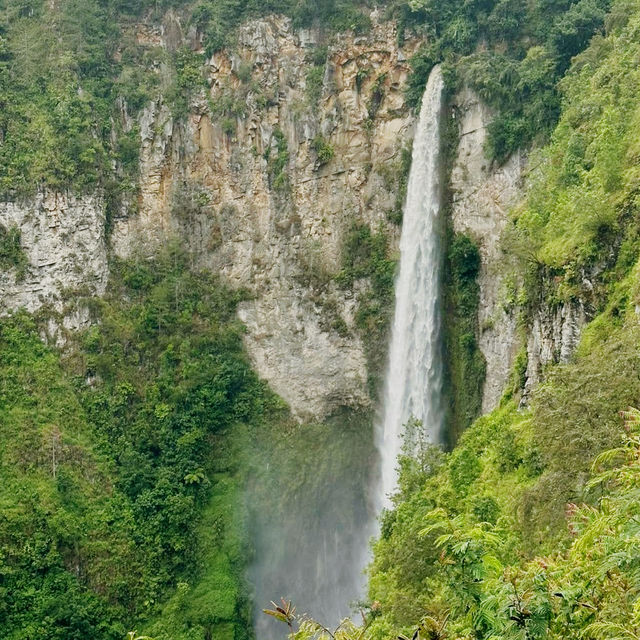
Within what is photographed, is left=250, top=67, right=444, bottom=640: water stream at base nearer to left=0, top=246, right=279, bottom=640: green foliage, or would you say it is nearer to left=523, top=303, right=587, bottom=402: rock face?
left=0, top=246, right=279, bottom=640: green foliage

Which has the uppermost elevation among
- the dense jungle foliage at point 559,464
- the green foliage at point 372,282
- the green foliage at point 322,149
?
the green foliage at point 322,149

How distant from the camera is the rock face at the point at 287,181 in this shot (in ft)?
92.0

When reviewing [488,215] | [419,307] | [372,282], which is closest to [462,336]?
[419,307]

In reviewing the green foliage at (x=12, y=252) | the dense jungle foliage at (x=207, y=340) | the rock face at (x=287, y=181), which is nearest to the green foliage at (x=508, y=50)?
the dense jungle foliage at (x=207, y=340)

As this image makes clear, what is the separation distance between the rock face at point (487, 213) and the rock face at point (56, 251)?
12.5 m

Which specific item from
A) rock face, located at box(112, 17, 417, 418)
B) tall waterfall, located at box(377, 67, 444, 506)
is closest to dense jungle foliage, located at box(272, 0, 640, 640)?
tall waterfall, located at box(377, 67, 444, 506)

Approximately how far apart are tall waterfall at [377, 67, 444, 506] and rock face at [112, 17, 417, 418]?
43.7 inches

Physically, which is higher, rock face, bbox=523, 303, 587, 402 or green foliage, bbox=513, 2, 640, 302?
green foliage, bbox=513, 2, 640, 302

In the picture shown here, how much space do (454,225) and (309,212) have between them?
18.8ft

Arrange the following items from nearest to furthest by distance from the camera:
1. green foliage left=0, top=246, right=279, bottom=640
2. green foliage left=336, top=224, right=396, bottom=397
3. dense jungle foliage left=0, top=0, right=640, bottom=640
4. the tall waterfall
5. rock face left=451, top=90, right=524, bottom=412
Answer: dense jungle foliage left=0, top=0, right=640, bottom=640 → rock face left=451, top=90, right=524, bottom=412 → green foliage left=0, top=246, right=279, bottom=640 → the tall waterfall → green foliage left=336, top=224, right=396, bottom=397

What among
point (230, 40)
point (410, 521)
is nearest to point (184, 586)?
point (410, 521)

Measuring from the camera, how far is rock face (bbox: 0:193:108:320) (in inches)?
1100

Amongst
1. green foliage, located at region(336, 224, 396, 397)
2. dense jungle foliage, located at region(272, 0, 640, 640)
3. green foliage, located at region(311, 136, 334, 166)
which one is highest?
green foliage, located at region(311, 136, 334, 166)

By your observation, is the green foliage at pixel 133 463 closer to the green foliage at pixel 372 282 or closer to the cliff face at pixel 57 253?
the cliff face at pixel 57 253
